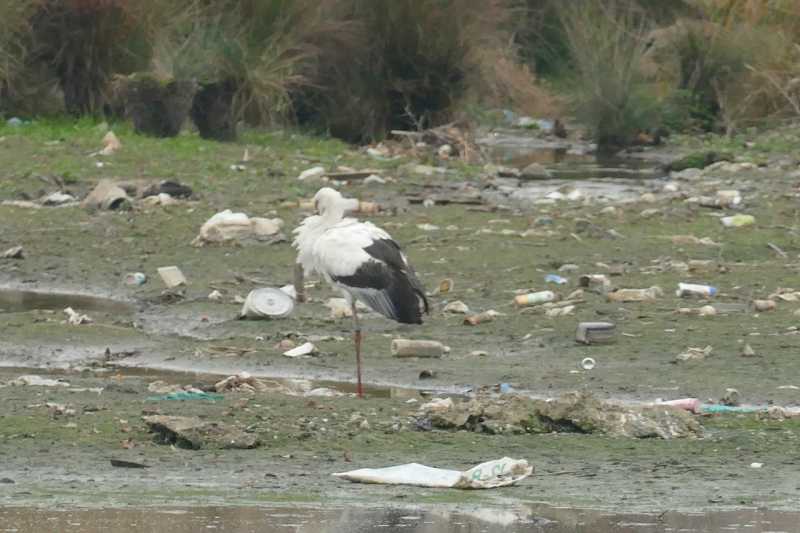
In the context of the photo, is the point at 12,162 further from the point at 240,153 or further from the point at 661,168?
the point at 661,168

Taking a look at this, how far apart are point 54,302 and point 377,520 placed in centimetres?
729

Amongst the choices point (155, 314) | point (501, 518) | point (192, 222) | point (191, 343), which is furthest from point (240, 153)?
point (501, 518)

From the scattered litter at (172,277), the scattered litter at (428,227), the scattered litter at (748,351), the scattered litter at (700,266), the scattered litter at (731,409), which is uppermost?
the scattered litter at (731,409)

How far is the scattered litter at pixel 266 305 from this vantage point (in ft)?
37.8

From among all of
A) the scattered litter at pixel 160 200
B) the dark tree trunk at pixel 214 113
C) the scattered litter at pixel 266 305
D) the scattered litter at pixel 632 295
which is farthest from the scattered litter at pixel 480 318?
the dark tree trunk at pixel 214 113

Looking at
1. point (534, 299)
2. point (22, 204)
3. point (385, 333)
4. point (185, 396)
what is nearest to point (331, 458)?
point (185, 396)

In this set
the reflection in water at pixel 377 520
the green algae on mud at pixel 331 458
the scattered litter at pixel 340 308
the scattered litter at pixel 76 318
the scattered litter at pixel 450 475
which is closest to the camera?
the reflection in water at pixel 377 520

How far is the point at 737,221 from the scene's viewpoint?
→ 52.1 ft

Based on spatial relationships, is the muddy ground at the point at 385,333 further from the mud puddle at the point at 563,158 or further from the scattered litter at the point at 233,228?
the mud puddle at the point at 563,158

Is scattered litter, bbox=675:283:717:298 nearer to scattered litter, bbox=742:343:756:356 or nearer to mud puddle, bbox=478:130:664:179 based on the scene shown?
scattered litter, bbox=742:343:756:356

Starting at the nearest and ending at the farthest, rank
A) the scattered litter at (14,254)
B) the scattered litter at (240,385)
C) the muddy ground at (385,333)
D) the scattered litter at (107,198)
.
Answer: the muddy ground at (385,333), the scattered litter at (240,385), the scattered litter at (14,254), the scattered litter at (107,198)

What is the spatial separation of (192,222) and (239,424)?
8276 mm

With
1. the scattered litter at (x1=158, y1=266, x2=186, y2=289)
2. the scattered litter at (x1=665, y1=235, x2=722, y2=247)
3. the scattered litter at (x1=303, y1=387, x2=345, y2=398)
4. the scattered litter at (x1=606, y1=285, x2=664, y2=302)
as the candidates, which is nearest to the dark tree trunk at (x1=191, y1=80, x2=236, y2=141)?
the scattered litter at (x1=665, y1=235, x2=722, y2=247)

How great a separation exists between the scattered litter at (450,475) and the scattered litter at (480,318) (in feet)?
15.0
